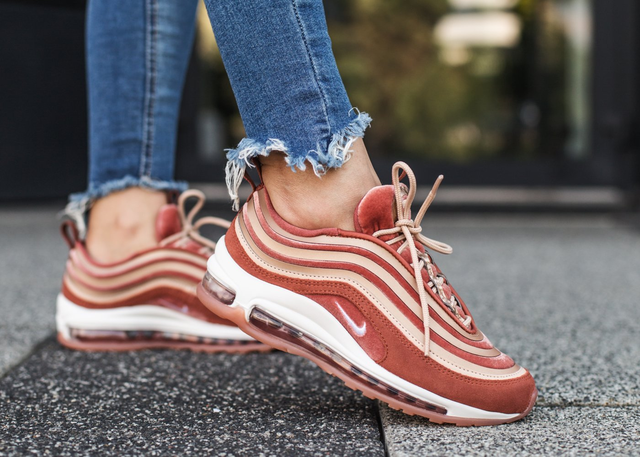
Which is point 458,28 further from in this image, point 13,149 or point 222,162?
point 13,149

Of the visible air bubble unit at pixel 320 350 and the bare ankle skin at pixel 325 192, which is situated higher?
the bare ankle skin at pixel 325 192

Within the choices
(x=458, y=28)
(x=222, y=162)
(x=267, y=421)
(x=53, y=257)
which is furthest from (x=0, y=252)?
(x=458, y=28)

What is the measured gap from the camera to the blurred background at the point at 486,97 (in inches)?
122

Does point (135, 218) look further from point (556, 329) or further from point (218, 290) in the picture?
point (556, 329)

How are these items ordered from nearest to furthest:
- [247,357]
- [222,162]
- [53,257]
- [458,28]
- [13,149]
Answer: [247,357] → [53,257] → [13,149] → [222,162] → [458,28]

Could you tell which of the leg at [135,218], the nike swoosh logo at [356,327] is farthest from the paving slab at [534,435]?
the leg at [135,218]

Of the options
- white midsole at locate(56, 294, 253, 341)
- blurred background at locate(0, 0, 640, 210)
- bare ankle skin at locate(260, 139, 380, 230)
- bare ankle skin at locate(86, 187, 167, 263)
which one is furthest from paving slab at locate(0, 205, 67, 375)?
blurred background at locate(0, 0, 640, 210)

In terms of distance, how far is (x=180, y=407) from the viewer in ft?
2.83

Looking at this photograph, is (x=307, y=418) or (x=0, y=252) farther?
(x=0, y=252)

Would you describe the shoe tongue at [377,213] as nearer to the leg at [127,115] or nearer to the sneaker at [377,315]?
the sneaker at [377,315]

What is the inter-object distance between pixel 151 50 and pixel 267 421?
0.70 metres

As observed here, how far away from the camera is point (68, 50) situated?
7.85 feet

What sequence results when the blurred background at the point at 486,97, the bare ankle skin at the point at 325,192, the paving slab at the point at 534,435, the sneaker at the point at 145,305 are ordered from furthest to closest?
the blurred background at the point at 486,97 < the sneaker at the point at 145,305 < the bare ankle skin at the point at 325,192 < the paving slab at the point at 534,435

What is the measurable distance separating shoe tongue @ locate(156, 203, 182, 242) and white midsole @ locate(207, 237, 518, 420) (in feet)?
1.11
